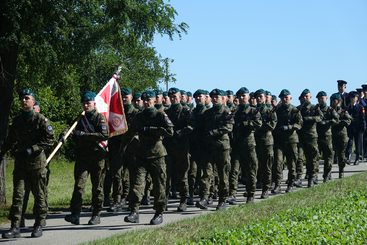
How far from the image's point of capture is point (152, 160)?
38.9 ft

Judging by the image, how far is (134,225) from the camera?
1177 cm

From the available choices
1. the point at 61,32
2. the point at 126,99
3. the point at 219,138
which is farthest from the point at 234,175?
the point at 61,32

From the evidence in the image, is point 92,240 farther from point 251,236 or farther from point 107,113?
point 107,113

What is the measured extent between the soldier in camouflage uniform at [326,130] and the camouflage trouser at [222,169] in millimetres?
4806

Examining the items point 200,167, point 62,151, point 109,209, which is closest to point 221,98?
point 200,167

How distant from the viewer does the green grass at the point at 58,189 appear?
14859mm

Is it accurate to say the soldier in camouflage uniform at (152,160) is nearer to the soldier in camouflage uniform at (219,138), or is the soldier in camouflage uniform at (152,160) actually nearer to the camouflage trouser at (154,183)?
the camouflage trouser at (154,183)

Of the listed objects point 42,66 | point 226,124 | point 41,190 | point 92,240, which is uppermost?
point 42,66

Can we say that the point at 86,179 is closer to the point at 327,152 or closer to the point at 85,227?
the point at 85,227

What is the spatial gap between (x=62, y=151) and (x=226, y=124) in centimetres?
2123

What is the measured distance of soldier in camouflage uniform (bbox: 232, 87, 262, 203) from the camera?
14102 millimetres

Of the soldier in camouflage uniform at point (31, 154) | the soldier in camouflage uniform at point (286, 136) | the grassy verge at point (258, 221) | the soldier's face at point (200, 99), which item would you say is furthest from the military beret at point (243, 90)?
the soldier in camouflage uniform at point (31, 154)

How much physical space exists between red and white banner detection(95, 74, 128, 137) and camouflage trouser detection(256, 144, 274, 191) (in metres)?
3.72

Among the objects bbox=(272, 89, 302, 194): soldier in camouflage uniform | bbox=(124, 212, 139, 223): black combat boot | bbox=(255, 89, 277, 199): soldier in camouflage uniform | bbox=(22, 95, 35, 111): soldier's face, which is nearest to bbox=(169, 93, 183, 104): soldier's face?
bbox=(255, 89, 277, 199): soldier in camouflage uniform
